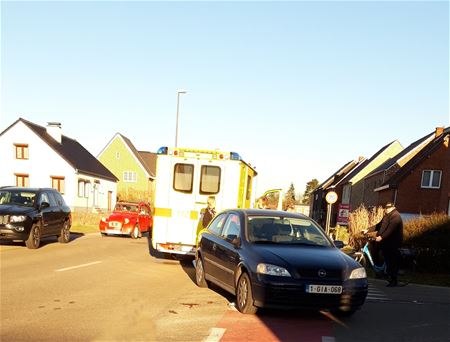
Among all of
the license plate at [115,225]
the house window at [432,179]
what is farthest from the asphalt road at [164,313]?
the house window at [432,179]

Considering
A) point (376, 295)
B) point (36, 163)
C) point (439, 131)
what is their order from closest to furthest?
point (376, 295) < point (439, 131) < point (36, 163)

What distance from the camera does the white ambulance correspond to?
12.5m

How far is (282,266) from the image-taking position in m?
6.58

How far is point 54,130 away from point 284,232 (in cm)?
4022

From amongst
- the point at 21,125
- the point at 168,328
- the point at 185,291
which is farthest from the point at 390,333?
the point at 21,125

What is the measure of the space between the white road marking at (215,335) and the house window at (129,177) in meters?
53.8

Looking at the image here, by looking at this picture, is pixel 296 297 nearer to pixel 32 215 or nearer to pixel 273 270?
pixel 273 270

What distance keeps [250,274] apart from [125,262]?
6514 millimetres

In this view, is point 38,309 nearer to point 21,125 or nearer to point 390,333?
point 390,333

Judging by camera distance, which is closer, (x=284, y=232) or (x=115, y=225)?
(x=284, y=232)

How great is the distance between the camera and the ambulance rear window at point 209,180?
497 inches

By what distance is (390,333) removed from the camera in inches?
247

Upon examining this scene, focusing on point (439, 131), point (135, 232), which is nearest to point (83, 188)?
point (135, 232)

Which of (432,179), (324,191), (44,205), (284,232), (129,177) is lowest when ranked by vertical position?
(324,191)
